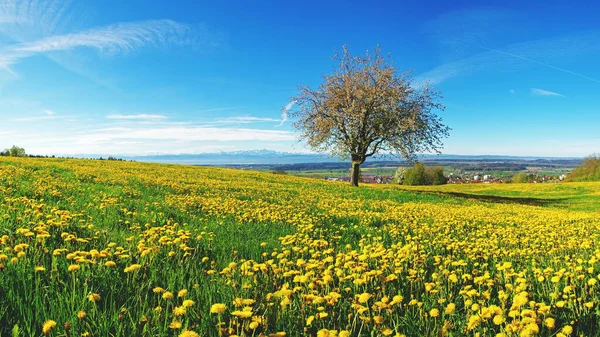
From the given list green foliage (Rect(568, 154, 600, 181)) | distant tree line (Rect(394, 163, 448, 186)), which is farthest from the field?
distant tree line (Rect(394, 163, 448, 186))

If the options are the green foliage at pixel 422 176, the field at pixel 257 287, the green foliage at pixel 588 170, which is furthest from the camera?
the green foliage at pixel 422 176

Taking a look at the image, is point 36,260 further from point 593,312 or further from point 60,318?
point 593,312

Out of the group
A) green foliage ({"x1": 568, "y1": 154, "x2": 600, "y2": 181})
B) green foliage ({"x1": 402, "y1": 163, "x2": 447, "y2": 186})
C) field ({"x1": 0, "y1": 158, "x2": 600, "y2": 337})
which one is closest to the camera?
field ({"x1": 0, "y1": 158, "x2": 600, "y2": 337})

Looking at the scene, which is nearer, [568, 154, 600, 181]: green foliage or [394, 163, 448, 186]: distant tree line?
[568, 154, 600, 181]: green foliage

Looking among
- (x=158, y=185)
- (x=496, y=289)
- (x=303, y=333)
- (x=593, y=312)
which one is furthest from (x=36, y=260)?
(x=158, y=185)

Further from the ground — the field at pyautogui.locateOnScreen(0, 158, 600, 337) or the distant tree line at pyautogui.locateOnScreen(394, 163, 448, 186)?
the field at pyautogui.locateOnScreen(0, 158, 600, 337)

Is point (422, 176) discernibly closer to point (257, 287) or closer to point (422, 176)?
point (422, 176)

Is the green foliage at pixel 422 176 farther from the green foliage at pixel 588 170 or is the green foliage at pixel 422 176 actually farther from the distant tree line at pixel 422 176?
the green foliage at pixel 588 170

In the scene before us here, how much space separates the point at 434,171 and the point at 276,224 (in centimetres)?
9285

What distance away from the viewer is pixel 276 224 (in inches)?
318

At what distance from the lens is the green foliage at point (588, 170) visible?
69.9 meters

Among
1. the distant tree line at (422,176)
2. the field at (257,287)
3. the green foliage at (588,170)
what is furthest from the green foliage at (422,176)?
the field at (257,287)

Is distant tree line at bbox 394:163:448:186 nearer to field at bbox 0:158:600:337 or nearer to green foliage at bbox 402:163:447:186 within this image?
green foliage at bbox 402:163:447:186

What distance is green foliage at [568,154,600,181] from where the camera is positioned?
6994cm
